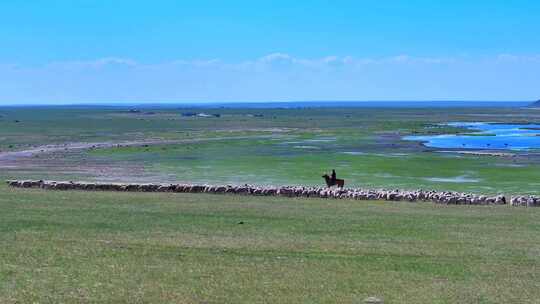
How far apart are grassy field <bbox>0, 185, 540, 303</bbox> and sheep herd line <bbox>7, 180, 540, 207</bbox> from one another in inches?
66.0

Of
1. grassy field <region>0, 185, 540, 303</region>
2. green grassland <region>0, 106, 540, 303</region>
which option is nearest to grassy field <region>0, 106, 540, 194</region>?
green grassland <region>0, 106, 540, 303</region>

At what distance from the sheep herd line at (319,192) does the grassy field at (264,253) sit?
1677 millimetres

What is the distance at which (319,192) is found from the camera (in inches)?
1305

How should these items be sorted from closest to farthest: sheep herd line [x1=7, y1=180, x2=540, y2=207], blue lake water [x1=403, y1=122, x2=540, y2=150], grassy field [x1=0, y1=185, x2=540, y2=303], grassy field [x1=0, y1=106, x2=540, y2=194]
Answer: grassy field [x1=0, y1=185, x2=540, y2=303] < sheep herd line [x1=7, y1=180, x2=540, y2=207] < grassy field [x1=0, y1=106, x2=540, y2=194] < blue lake water [x1=403, y1=122, x2=540, y2=150]

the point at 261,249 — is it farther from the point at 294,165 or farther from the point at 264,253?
the point at 294,165

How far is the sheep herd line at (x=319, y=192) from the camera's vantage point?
100ft

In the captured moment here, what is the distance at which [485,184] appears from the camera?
42000 millimetres

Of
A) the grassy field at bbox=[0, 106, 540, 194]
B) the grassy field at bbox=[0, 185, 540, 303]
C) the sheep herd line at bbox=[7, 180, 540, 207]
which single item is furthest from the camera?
the grassy field at bbox=[0, 106, 540, 194]

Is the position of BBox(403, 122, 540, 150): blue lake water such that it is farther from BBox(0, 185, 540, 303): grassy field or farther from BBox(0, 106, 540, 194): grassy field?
BBox(0, 185, 540, 303): grassy field

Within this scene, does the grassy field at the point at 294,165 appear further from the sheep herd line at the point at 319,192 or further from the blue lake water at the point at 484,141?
the sheep herd line at the point at 319,192

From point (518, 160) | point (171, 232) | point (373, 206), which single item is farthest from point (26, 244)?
point (518, 160)

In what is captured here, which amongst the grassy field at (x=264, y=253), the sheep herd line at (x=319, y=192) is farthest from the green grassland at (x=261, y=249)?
the sheep herd line at (x=319, y=192)

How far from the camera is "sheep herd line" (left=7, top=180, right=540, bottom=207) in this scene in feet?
100

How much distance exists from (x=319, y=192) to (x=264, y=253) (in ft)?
48.7
